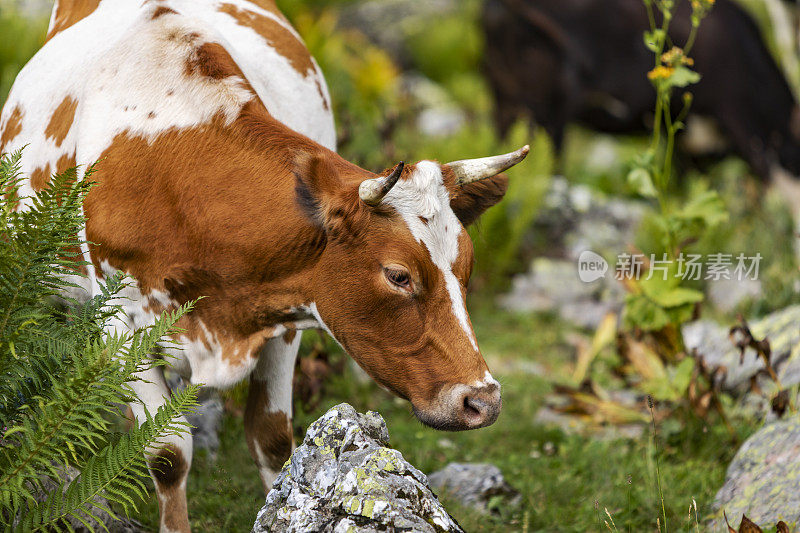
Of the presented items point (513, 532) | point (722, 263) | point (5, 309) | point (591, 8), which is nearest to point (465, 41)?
point (591, 8)

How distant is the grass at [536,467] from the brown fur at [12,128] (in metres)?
1.72

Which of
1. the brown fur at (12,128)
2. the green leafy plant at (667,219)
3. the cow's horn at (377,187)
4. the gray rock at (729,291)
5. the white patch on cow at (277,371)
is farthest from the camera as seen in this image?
the gray rock at (729,291)

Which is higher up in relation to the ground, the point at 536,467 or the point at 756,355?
the point at 756,355

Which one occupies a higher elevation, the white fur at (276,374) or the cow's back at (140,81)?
the cow's back at (140,81)

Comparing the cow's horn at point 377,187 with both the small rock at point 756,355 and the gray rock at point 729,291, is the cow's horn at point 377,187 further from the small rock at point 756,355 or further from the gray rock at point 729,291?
the gray rock at point 729,291

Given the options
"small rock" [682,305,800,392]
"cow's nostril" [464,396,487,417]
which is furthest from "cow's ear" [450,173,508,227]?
"small rock" [682,305,800,392]

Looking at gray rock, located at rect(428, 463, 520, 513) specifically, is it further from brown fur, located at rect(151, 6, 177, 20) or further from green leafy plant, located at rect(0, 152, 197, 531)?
brown fur, located at rect(151, 6, 177, 20)

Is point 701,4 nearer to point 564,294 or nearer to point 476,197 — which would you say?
point 476,197

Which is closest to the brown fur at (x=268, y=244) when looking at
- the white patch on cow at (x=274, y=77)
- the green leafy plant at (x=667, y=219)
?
the white patch on cow at (x=274, y=77)

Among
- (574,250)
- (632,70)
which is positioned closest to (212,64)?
(574,250)

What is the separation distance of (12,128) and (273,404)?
170 centimetres

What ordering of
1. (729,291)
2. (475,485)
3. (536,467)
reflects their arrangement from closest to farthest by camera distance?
(475,485)
(536,467)
(729,291)

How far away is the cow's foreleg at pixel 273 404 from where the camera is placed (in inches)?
149

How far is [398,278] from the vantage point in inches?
119
